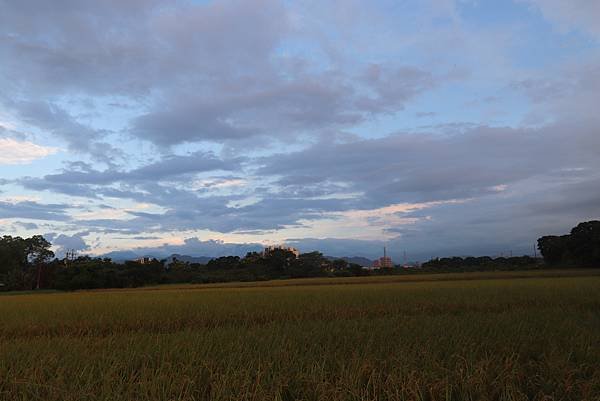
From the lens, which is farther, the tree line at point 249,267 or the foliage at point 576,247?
the tree line at point 249,267

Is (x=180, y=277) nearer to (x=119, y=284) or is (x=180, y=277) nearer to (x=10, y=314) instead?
(x=119, y=284)

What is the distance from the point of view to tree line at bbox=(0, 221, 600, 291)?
2000 inches

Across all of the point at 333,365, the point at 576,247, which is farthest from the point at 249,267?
the point at 333,365

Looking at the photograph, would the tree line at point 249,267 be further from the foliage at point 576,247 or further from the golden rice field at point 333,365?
the golden rice field at point 333,365

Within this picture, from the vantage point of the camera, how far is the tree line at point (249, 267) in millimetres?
50812

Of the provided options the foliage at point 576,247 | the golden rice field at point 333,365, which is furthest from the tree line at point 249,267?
the golden rice field at point 333,365

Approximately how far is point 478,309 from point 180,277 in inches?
1906

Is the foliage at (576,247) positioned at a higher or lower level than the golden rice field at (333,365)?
higher

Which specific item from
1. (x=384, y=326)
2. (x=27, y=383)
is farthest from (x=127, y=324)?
(x=27, y=383)

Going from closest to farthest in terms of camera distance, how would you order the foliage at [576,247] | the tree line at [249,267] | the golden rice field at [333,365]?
the golden rice field at [333,365] < the foliage at [576,247] < the tree line at [249,267]

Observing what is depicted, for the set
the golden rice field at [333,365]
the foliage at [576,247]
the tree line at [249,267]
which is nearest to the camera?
the golden rice field at [333,365]

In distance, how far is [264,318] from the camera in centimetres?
1175

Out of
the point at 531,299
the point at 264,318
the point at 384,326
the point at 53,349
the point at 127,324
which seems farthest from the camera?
the point at 531,299

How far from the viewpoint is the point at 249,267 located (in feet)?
211
